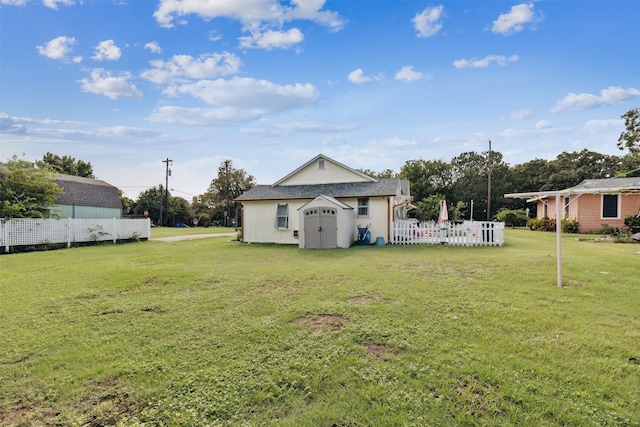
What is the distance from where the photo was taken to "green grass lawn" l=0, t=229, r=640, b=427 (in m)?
2.47

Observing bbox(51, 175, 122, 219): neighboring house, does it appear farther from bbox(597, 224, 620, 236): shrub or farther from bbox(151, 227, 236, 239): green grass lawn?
bbox(597, 224, 620, 236): shrub

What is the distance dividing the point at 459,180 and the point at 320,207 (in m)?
34.3

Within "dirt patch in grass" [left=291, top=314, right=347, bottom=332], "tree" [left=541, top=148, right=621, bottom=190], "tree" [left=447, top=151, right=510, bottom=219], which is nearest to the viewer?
"dirt patch in grass" [left=291, top=314, right=347, bottom=332]

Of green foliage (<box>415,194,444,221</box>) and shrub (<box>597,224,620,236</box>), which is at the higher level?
green foliage (<box>415,194,444,221</box>)

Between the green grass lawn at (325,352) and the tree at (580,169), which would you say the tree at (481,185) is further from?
the green grass lawn at (325,352)

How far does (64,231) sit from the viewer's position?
47.5ft

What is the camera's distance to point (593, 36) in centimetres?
1146

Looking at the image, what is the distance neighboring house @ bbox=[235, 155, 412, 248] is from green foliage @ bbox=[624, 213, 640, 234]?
13523 mm

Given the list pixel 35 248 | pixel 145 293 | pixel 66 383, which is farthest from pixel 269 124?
pixel 66 383

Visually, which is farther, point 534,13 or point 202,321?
point 534,13

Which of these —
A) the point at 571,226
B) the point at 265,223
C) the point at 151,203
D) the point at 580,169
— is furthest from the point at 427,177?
the point at 151,203

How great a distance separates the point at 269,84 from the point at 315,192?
18.4ft

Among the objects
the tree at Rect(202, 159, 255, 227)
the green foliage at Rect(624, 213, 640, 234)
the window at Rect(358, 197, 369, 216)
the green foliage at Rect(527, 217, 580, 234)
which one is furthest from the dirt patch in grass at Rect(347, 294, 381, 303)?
the tree at Rect(202, 159, 255, 227)

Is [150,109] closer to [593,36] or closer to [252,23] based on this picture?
[252,23]
